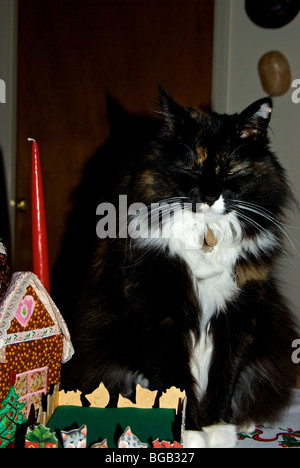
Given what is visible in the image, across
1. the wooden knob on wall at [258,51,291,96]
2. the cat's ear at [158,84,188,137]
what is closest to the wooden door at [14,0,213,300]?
the wooden knob on wall at [258,51,291,96]

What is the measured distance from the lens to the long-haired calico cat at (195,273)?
3.42ft

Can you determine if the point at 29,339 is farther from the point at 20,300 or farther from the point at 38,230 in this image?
the point at 38,230

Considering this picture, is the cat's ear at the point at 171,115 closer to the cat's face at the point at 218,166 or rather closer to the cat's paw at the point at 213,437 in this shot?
the cat's face at the point at 218,166

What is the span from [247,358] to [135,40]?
210 cm

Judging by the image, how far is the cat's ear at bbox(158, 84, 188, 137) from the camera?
1070mm

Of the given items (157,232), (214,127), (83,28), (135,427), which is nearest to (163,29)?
(83,28)

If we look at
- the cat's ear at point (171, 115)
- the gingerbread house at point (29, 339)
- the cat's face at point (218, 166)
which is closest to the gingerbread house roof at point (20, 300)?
the gingerbread house at point (29, 339)

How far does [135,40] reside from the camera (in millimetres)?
2650

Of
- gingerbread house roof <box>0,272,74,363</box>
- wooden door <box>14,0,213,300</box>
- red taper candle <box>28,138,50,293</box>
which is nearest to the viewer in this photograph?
gingerbread house roof <box>0,272,74,363</box>

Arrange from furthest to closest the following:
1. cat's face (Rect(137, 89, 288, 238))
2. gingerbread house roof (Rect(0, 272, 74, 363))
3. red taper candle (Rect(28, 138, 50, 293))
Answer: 1. cat's face (Rect(137, 89, 288, 238))
2. red taper candle (Rect(28, 138, 50, 293))
3. gingerbread house roof (Rect(0, 272, 74, 363))

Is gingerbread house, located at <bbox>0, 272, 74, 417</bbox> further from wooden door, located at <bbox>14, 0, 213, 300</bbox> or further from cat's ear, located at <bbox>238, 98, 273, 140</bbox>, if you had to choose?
wooden door, located at <bbox>14, 0, 213, 300</bbox>

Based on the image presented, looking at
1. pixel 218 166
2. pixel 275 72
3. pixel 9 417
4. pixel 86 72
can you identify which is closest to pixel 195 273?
pixel 218 166

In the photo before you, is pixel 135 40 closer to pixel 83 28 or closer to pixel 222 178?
pixel 83 28

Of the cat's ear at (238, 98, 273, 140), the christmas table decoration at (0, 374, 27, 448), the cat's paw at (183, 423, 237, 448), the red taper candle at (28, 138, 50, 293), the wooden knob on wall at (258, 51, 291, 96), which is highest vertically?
the wooden knob on wall at (258, 51, 291, 96)
